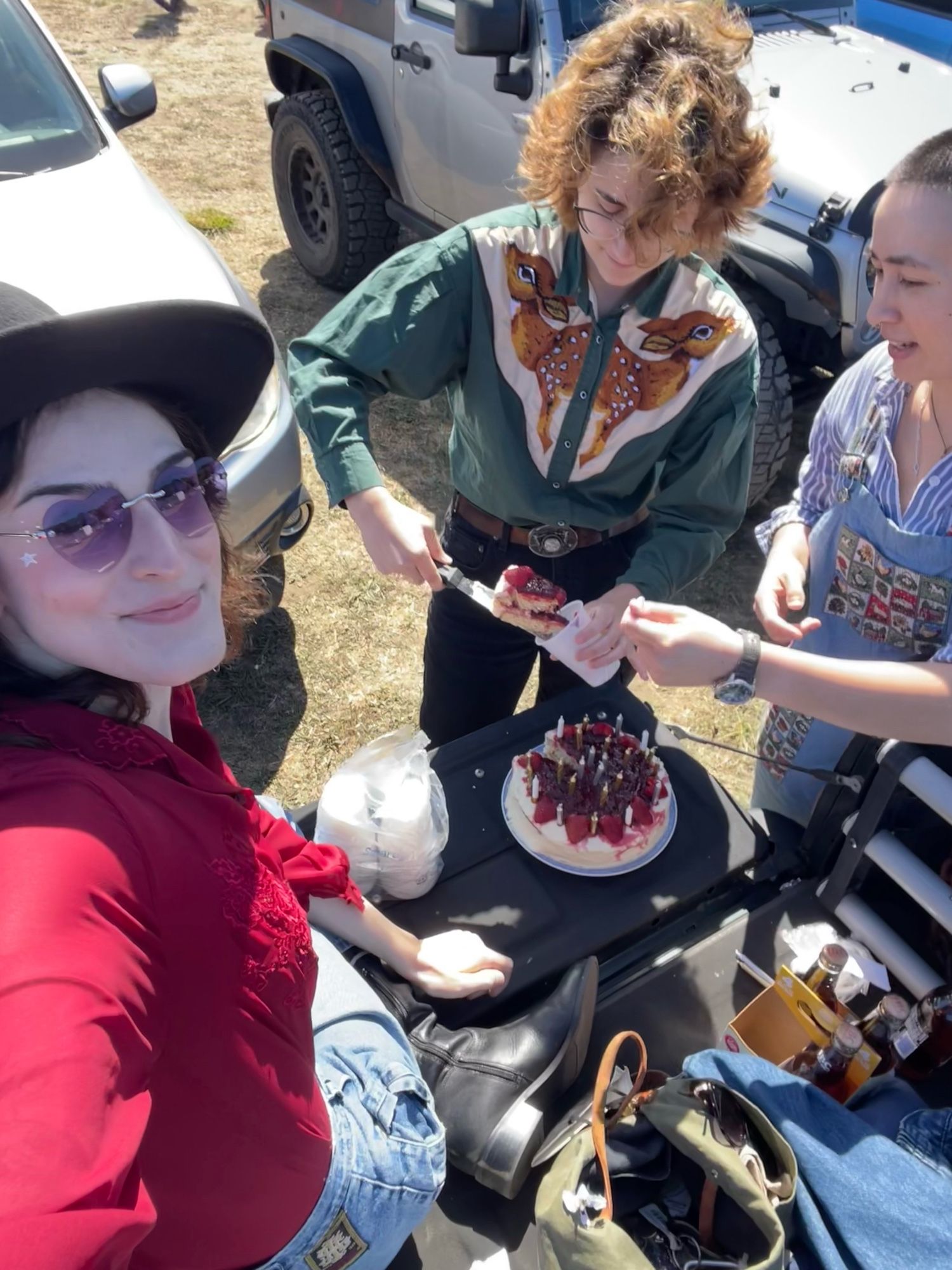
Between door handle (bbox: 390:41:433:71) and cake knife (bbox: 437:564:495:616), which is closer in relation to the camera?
cake knife (bbox: 437:564:495:616)

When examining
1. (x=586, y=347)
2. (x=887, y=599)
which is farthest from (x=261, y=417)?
(x=887, y=599)

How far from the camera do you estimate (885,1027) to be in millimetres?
1533

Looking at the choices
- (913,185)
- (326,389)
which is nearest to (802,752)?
(913,185)

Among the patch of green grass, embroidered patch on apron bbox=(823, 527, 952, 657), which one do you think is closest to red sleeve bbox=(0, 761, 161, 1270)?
embroidered patch on apron bbox=(823, 527, 952, 657)

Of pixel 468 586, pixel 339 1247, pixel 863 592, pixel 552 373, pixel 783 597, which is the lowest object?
pixel 339 1247

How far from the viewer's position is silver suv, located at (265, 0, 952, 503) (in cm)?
327

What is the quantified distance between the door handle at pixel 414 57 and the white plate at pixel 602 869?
3793mm

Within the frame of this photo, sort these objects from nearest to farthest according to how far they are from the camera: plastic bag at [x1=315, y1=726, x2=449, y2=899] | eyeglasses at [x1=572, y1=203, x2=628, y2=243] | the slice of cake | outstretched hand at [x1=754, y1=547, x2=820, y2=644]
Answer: eyeglasses at [x1=572, y1=203, x2=628, y2=243] → plastic bag at [x1=315, y1=726, x2=449, y2=899] → outstretched hand at [x1=754, y1=547, x2=820, y2=644] → the slice of cake

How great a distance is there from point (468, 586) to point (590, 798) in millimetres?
562

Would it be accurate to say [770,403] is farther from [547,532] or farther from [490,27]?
[547,532]

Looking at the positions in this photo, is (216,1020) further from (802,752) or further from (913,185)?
(913,185)

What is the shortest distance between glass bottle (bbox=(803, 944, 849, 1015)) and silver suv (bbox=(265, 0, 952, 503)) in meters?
1.84

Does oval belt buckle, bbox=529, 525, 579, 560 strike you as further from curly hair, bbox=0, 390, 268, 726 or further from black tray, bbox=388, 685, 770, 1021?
curly hair, bbox=0, 390, 268, 726

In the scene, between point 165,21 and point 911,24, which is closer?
point 911,24
